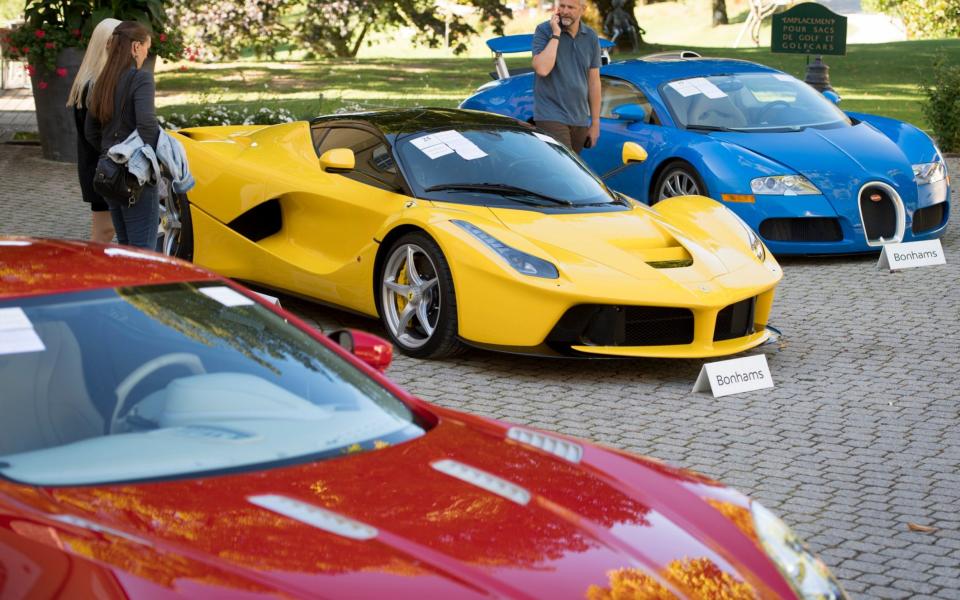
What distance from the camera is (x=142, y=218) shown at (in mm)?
7938

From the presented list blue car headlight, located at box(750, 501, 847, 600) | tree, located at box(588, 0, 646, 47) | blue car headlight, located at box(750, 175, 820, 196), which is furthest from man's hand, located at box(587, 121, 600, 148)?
tree, located at box(588, 0, 646, 47)

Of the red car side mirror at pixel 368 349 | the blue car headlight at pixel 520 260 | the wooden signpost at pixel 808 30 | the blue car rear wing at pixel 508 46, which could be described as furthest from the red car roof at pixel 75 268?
the wooden signpost at pixel 808 30

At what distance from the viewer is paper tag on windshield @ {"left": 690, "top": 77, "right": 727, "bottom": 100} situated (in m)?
11.6

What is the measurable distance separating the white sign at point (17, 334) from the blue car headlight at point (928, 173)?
8.66 m

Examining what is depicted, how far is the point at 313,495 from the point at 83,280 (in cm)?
109

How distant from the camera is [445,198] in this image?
8.04m

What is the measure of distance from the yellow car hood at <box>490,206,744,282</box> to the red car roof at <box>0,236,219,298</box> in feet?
11.3

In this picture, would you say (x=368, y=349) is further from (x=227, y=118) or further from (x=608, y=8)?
(x=608, y=8)

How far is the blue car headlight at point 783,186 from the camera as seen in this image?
1052 centimetres

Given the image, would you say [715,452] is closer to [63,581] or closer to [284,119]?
[63,581]

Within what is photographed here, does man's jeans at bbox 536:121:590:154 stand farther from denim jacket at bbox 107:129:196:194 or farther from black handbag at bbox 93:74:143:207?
black handbag at bbox 93:74:143:207

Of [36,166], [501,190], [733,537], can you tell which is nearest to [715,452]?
[501,190]

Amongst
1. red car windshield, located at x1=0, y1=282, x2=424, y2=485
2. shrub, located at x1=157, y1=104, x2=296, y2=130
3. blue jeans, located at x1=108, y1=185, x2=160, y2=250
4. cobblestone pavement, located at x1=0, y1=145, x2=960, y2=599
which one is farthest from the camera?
shrub, located at x1=157, y1=104, x2=296, y2=130

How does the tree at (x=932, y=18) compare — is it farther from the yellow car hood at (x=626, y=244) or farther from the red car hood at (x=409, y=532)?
the red car hood at (x=409, y=532)
